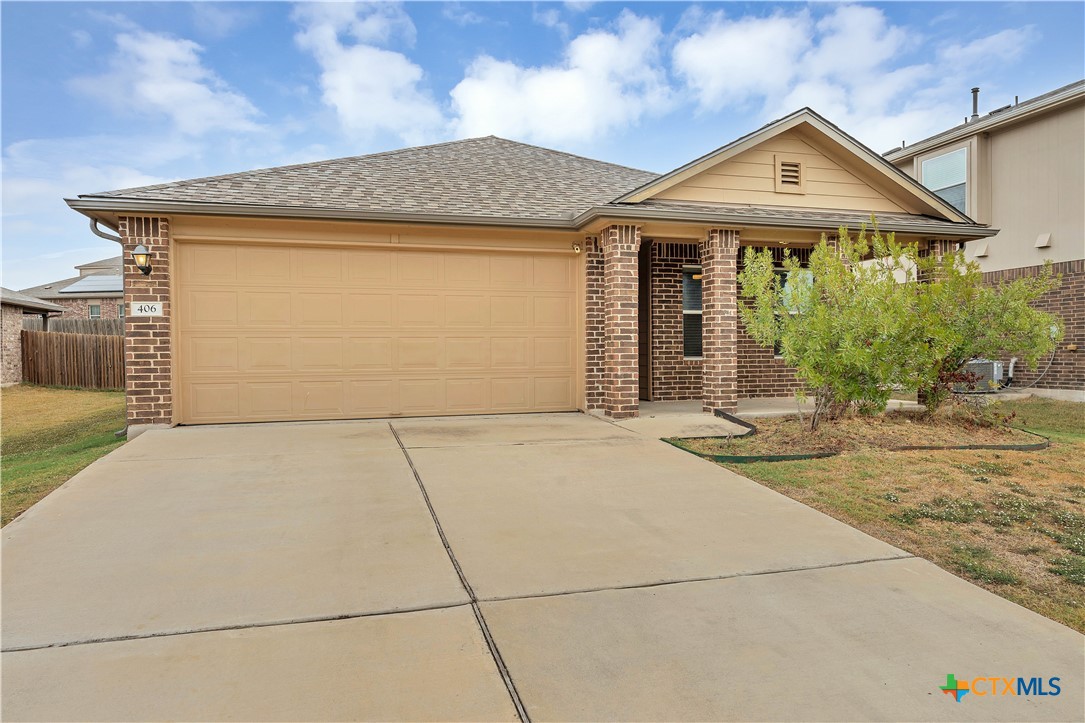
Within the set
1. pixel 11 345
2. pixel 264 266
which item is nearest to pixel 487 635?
pixel 264 266

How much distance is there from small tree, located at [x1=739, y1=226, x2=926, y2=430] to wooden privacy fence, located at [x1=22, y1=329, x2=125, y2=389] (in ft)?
61.6

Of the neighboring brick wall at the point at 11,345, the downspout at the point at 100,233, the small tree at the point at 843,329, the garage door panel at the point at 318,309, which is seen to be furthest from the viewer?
the neighboring brick wall at the point at 11,345

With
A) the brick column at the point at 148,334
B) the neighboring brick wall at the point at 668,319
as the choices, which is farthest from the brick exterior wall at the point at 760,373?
the brick column at the point at 148,334

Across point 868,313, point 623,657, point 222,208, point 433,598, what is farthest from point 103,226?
point 868,313

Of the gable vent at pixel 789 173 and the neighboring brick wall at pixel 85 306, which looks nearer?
the gable vent at pixel 789 173

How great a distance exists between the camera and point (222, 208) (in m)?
8.41

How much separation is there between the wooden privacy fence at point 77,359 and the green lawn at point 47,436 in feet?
1.79

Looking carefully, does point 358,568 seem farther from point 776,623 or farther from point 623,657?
point 776,623

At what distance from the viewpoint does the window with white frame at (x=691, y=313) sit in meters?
11.9

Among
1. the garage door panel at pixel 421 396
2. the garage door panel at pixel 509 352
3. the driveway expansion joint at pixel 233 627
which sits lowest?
the driveway expansion joint at pixel 233 627

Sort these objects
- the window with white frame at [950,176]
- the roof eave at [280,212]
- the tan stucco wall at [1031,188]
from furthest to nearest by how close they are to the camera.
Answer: the window with white frame at [950,176] → the tan stucco wall at [1031,188] → the roof eave at [280,212]

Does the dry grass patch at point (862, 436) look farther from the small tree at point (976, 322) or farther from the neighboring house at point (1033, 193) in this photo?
the neighboring house at point (1033, 193)

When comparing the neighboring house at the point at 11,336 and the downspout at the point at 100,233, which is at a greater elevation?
the downspout at the point at 100,233

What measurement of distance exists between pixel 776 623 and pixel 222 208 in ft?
28.0
